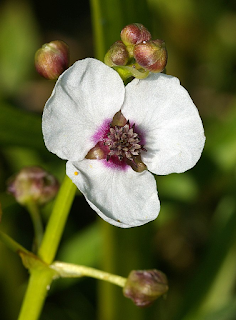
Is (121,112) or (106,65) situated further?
(121,112)

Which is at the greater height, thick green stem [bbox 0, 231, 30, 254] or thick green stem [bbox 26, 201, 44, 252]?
thick green stem [bbox 0, 231, 30, 254]

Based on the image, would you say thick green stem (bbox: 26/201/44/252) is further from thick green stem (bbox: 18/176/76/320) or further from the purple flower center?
the purple flower center

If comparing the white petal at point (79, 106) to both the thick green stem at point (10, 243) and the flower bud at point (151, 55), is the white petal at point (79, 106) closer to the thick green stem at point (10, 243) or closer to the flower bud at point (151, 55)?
the flower bud at point (151, 55)

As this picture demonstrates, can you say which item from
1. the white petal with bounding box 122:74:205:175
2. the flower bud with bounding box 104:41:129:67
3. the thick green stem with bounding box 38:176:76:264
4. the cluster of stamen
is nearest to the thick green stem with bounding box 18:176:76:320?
the thick green stem with bounding box 38:176:76:264

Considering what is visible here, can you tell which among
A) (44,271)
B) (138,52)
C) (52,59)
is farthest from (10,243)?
(138,52)

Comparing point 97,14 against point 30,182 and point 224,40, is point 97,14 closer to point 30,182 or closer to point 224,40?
point 30,182

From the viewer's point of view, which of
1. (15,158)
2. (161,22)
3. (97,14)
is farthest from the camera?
(161,22)

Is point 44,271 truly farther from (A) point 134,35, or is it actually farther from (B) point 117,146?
(A) point 134,35

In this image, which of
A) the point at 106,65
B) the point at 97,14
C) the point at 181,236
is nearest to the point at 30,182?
the point at 106,65
